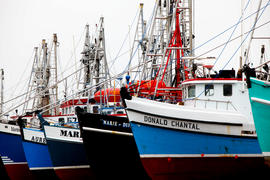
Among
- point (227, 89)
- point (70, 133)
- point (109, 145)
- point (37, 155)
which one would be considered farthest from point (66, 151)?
point (227, 89)

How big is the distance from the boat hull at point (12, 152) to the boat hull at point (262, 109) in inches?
582

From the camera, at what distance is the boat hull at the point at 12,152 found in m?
22.9

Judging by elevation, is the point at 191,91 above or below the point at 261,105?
above

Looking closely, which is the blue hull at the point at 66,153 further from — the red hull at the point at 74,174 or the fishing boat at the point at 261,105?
the fishing boat at the point at 261,105

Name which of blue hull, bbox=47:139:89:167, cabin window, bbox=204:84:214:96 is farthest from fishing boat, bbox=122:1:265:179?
blue hull, bbox=47:139:89:167

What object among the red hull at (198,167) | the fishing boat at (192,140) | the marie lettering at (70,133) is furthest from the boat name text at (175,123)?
the marie lettering at (70,133)

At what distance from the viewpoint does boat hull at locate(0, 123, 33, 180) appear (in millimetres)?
22920

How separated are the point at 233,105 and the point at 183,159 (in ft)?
9.60

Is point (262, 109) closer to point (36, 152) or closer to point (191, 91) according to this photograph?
point (191, 91)

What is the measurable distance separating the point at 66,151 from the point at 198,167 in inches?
260

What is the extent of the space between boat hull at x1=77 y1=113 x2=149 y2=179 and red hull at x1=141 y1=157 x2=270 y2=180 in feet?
7.69

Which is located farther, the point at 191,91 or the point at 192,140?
the point at 191,91

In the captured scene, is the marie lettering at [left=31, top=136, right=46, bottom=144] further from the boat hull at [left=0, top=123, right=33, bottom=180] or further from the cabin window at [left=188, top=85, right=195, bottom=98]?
the cabin window at [left=188, top=85, right=195, bottom=98]

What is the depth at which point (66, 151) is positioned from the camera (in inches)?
751
